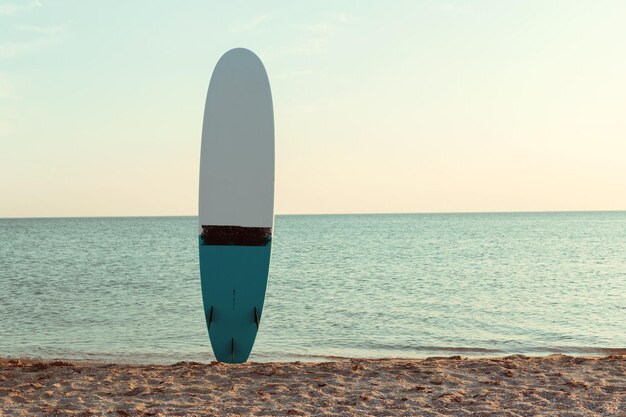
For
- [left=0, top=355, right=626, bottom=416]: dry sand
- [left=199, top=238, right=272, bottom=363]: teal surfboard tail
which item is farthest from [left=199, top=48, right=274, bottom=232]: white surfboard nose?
[left=0, top=355, right=626, bottom=416]: dry sand

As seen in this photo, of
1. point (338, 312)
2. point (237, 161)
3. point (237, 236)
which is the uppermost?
point (237, 161)

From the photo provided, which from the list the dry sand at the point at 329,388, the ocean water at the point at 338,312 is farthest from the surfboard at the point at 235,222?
the ocean water at the point at 338,312

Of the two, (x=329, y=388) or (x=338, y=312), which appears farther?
(x=338, y=312)

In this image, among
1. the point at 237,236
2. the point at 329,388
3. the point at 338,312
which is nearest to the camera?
the point at 329,388

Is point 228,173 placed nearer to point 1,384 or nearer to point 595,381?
point 1,384

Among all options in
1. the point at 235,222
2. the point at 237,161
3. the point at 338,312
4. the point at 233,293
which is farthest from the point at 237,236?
the point at 338,312

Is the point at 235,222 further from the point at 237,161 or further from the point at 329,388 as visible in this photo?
the point at 329,388

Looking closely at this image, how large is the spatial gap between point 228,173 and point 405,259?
2234cm

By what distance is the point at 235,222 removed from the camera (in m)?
7.70

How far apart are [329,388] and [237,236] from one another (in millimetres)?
2345

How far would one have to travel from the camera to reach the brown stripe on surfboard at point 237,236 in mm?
7699

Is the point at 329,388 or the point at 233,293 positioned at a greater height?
the point at 233,293

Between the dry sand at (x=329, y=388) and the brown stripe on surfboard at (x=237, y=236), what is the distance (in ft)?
4.48

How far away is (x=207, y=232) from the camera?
776cm
